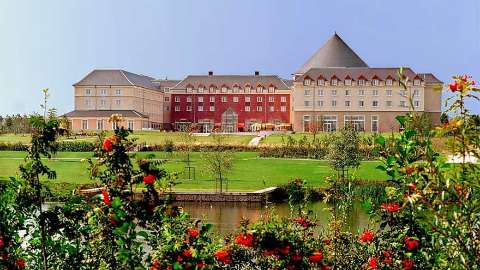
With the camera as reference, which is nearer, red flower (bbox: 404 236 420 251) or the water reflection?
red flower (bbox: 404 236 420 251)

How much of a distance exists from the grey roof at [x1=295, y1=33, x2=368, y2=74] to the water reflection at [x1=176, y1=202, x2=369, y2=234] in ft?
182

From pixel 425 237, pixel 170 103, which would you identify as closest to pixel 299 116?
pixel 170 103

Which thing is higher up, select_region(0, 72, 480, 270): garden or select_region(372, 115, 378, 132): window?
select_region(372, 115, 378, 132): window

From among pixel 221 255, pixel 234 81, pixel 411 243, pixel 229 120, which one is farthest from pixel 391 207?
pixel 234 81

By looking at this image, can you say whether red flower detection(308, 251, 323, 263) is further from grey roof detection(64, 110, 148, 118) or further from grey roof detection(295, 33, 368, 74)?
grey roof detection(295, 33, 368, 74)

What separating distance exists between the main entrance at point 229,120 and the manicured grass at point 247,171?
36.7 metres

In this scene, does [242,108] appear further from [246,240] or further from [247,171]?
[246,240]

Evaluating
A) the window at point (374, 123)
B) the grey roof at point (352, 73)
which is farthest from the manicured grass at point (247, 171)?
the window at point (374, 123)

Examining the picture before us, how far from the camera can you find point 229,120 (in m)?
83.2

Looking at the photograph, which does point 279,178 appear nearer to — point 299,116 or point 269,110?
point 299,116

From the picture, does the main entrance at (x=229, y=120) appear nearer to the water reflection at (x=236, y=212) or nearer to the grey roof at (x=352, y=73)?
the grey roof at (x=352, y=73)

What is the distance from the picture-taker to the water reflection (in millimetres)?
21500

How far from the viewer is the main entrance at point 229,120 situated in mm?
82688

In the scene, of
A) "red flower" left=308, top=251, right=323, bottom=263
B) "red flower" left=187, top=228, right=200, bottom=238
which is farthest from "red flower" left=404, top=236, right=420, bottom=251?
"red flower" left=187, top=228, right=200, bottom=238
